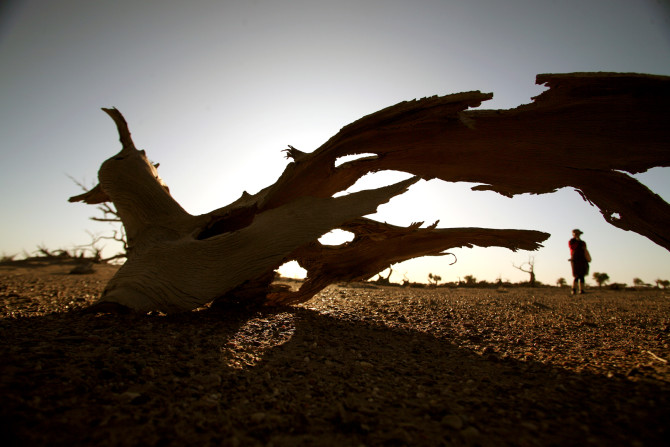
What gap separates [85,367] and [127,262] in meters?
2.26

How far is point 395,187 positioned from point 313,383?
2459 mm

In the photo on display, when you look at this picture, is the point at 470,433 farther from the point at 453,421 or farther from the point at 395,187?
the point at 395,187

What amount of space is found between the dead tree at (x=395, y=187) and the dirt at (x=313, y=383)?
2.38ft

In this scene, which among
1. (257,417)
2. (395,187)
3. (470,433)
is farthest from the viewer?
(395,187)

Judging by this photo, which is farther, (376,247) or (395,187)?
(376,247)

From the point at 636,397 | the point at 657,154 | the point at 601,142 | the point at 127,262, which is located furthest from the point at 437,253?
the point at 127,262

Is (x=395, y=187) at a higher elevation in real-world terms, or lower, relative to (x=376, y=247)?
higher

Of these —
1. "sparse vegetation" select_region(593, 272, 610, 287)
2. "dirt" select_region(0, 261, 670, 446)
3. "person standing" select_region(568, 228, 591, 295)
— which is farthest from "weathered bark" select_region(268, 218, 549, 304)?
"sparse vegetation" select_region(593, 272, 610, 287)

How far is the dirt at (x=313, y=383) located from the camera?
5.15 ft

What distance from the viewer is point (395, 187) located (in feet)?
12.9

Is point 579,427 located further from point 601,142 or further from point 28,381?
point 601,142

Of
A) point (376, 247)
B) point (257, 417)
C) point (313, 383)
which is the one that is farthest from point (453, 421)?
point (376, 247)

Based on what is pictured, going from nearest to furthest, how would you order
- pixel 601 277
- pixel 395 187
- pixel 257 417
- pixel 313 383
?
pixel 257 417
pixel 313 383
pixel 395 187
pixel 601 277

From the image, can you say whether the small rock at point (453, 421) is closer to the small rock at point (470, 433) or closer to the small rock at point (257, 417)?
the small rock at point (470, 433)
